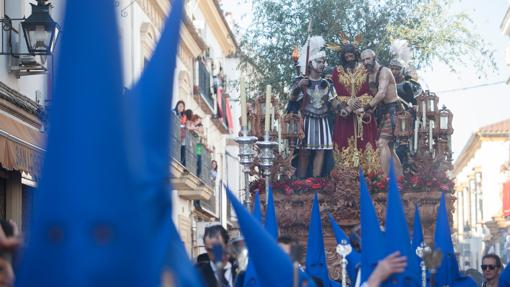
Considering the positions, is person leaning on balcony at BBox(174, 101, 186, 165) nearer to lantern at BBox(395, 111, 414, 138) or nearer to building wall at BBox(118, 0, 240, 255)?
building wall at BBox(118, 0, 240, 255)

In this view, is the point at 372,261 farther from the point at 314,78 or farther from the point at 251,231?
the point at 314,78

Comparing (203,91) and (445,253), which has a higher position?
(203,91)

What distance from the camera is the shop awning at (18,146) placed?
13453 mm

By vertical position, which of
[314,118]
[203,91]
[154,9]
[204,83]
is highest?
[154,9]

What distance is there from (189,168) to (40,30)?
14.5 m

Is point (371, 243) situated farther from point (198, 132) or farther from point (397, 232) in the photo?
point (198, 132)

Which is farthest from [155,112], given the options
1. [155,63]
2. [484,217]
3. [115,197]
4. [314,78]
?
[484,217]

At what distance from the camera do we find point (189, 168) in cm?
2822

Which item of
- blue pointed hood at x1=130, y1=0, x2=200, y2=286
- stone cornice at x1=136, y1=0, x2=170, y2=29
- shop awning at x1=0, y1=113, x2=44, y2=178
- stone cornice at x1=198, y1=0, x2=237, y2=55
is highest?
stone cornice at x1=198, y1=0, x2=237, y2=55

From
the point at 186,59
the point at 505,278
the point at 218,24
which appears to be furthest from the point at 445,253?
the point at 218,24

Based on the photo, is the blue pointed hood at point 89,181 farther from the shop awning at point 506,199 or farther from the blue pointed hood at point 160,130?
the shop awning at point 506,199

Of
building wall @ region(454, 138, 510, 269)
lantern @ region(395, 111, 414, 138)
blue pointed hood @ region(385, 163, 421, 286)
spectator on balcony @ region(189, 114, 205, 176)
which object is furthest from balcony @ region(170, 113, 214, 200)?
building wall @ region(454, 138, 510, 269)

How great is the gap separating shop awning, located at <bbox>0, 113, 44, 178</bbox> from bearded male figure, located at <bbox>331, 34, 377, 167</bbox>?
4.54 meters

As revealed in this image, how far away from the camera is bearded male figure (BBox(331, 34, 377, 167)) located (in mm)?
16891
